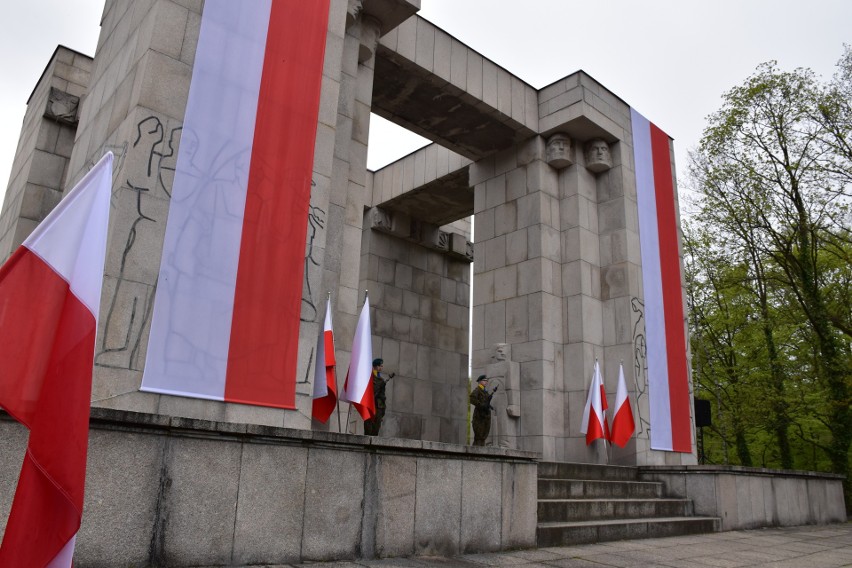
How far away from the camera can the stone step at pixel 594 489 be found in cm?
1084

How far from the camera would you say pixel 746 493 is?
42.9 feet

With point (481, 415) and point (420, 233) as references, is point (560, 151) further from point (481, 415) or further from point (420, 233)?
point (481, 415)

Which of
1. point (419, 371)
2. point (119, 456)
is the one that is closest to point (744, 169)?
point (419, 371)

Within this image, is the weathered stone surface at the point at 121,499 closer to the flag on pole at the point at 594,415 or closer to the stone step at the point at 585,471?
the stone step at the point at 585,471

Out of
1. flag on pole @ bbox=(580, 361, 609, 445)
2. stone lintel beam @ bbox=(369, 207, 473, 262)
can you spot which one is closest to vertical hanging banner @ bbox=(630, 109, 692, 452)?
flag on pole @ bbox=(580, 361, 609, 445)

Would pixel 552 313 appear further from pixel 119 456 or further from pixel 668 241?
pixel 119 456

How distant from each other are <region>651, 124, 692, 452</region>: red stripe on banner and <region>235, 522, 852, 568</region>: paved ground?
473 centimetres

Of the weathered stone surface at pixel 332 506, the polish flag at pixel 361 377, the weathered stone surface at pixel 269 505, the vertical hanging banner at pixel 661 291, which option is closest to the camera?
the weathered stone surface at pixel 269 505

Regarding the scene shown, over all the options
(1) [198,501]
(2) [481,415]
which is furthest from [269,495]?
(2) [481,415]

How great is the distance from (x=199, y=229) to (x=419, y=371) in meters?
13.0

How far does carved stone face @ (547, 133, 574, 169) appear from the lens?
677 inches

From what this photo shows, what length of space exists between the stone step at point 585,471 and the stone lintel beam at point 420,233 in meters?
11.0

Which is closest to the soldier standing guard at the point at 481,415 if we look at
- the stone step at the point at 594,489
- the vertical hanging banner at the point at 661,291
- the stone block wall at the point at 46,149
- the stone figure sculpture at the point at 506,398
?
the stone figure sculpture at the point at 506,398

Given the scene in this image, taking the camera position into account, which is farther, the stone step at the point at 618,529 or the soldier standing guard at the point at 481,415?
the soldier standing guard at the point at 481,415
